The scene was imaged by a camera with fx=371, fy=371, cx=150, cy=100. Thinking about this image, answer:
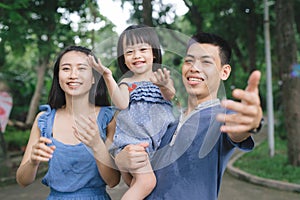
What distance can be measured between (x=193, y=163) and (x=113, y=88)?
416mm

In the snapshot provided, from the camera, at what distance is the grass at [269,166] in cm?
554

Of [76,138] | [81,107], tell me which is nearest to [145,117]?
[81,107]

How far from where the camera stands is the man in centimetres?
135

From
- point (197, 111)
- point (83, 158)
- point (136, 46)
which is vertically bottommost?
point (83, 158)

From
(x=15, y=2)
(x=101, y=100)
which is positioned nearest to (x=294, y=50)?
(x=15, y=2)

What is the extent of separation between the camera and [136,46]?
4.65ft

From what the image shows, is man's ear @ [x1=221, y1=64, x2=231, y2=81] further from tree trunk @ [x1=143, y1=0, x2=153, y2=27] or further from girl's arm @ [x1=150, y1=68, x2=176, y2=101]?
tree trunk @ [x1=143, y1=0, x2=153, y2=27]

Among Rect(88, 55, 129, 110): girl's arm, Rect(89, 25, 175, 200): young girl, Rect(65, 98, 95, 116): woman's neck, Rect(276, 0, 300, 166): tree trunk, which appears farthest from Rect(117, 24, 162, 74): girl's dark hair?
Rect(276, 0, 300, 166): tree trunk

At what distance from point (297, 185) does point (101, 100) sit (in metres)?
4.16

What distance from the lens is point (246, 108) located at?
1.04m

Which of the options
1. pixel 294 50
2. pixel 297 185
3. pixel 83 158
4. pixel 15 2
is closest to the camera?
pixel 83 158

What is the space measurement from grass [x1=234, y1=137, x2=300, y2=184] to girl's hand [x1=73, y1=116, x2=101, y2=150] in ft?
14.7

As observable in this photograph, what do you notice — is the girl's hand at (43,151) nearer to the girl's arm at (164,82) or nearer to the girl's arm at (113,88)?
the girl's arm at (113,88)

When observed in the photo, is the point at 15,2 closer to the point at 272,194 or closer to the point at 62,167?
the point at 62,167
